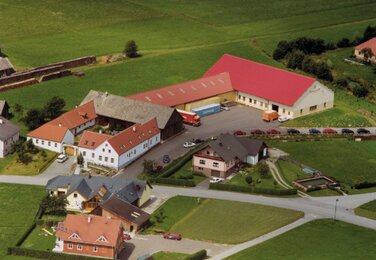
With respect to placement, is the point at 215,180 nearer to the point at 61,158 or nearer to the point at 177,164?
the point at 177,164

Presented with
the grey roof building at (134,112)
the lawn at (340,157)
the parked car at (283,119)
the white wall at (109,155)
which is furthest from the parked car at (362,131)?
the white wall at (109,155)

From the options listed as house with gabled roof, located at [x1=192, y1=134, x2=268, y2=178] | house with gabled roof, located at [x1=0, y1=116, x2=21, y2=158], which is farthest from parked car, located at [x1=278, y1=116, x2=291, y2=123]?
house with gabled roof, located at [x1=0, y1=116, x2=21, y2=158]

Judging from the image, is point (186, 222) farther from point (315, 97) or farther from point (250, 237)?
point (315, 97)

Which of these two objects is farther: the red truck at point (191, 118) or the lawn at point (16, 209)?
the red truck at point (191, 118)

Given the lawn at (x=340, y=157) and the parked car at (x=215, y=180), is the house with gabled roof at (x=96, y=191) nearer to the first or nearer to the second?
the parked car at (x=215, y=180)

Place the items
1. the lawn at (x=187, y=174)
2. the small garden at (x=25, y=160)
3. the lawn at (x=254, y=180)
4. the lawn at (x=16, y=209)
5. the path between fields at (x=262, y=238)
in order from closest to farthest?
the path between fields at (x=262, y=238) < the lawn at (x=16, y=209) < the lawn at (x=254, y=180) < the lawn at (x=187, y=174) < the small garden at (x=25, y=160)

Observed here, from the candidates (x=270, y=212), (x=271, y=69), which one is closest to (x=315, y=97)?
(x=271, y=69)
